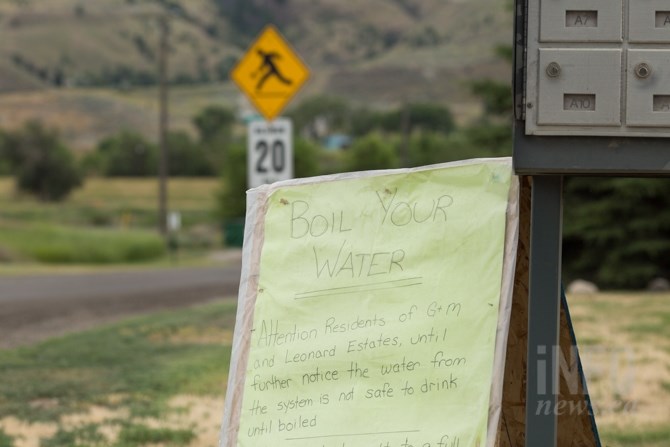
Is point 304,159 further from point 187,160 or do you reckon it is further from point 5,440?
point 5,440

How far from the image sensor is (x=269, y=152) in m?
13.2

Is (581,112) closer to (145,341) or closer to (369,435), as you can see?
(369,435)

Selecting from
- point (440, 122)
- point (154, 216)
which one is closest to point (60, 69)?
point (440, 122)

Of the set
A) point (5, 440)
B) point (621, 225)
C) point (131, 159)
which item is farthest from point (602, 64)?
point (131, 159)

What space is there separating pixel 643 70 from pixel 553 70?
13.0 inches

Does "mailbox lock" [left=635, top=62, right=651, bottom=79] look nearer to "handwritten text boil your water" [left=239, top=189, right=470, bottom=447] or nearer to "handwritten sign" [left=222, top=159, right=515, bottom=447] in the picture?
"handwritten sign" [left=222, top=159, right=515, bottom=447]

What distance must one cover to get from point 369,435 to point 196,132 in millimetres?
127360

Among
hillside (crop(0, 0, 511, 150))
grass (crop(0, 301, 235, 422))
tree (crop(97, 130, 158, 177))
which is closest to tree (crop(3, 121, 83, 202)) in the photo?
tree (crop(97, 130, 158, 177))

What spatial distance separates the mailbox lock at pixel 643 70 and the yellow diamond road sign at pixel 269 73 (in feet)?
30.0

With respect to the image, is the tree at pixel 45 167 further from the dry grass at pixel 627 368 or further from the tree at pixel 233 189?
the dry grass at pixel 627 368

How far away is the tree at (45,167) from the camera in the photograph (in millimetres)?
71938

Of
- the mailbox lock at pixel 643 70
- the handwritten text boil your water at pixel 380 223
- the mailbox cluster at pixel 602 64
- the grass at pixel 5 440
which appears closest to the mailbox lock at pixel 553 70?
the mailbox cluster at pixel 602 64

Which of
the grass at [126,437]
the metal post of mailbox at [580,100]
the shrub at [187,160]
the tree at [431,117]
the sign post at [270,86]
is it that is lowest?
the grass at [126,437]

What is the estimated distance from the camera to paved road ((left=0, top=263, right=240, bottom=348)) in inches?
573
